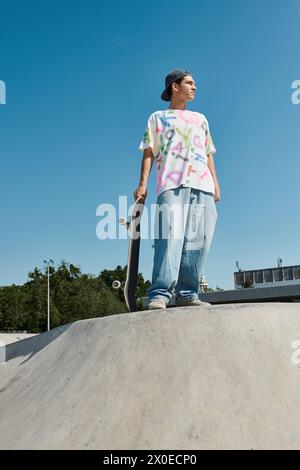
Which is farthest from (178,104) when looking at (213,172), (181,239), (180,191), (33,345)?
(33,345)

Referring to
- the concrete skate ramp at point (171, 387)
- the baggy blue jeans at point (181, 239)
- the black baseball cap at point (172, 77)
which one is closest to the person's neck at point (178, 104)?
the black baseball cap at point (172, 77)

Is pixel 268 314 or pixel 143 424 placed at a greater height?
pixel 268 314

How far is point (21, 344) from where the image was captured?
7.20 metres

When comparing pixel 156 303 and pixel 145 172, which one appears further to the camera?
pixel 145 172

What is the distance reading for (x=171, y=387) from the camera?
3512 mm

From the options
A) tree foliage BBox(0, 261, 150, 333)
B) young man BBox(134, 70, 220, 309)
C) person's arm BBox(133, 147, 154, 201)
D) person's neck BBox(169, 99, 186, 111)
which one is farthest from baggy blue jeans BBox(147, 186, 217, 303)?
tree foliage BBox(0, 261, 150, 333)

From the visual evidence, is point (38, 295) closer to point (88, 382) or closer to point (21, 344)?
point (21, 344)

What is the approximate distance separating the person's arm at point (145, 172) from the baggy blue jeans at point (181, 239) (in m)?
0.27

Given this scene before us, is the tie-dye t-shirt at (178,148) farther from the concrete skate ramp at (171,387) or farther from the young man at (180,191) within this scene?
the concrete skate ramp at (171,387)

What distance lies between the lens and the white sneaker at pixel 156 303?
15.3 ft

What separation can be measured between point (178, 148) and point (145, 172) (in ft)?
1.52

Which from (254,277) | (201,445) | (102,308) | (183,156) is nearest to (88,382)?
(201,445)

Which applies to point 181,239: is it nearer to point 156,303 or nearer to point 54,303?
point 156,303

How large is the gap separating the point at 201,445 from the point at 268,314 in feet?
4.96
